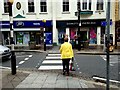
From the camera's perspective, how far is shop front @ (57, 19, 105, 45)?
33000mm

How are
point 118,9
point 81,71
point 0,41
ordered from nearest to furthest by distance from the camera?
point 81,71, point 118,9, point 0,41

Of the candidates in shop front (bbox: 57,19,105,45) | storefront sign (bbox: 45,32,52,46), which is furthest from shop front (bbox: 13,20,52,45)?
shop front (bbox: 57,19,105,45)

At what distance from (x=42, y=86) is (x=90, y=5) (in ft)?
84.0

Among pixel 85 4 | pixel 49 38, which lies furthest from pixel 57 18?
pixel 85 4

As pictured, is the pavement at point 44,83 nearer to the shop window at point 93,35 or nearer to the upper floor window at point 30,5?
the shop window at point 93,35

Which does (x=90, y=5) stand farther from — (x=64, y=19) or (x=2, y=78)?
(x=2, y=78)

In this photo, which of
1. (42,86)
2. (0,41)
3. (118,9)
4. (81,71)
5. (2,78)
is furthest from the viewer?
(0,41)

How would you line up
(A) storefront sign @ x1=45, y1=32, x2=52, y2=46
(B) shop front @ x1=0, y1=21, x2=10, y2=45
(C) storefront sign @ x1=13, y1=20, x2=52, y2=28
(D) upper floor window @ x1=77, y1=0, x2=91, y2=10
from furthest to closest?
(B) shop front @ x1=0, y1=21, x2=10, y2=45 < (A) storefront sign @ x1=45, y1=32, x2=52, y2=46 < (C) storefront sign @ x1=13, y1=20, x2=52, y2=28 < (D) upper floor window @ x1=77, y1=0, x2=91, y2=10

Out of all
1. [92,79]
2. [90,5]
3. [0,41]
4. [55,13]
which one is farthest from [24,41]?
[92,79]

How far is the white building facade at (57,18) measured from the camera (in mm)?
32969

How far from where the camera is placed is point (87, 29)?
33.5 m

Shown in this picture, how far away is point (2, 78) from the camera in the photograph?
10.2 meters

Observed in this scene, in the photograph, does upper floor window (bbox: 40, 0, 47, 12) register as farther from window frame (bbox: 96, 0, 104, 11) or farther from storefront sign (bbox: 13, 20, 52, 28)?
window frame (bbox: 96, 0, 104, 11)

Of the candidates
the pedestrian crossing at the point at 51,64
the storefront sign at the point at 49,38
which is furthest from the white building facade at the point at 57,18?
the pedestrian crossing at the point at 51,64
